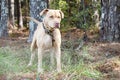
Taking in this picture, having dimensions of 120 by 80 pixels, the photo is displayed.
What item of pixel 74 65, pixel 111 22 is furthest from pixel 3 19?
pixel 74 65

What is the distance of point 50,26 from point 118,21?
404 centimetres

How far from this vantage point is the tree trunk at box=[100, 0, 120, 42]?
10266 millimetres

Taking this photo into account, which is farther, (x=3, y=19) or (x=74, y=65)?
(x=3, y=19)

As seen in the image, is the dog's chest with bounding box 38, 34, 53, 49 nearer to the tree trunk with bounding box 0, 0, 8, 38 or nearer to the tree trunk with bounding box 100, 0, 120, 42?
the tree trunk with bounding box 100, 0, 120, 42

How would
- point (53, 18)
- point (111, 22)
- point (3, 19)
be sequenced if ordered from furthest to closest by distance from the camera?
1. point (3, 19)
2. point (111, 22)
3. point (53, 18)

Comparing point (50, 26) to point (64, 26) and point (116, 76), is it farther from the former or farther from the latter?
point (64, 26)

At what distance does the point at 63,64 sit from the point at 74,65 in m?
0.38

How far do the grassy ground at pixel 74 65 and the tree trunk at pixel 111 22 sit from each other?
660 mm

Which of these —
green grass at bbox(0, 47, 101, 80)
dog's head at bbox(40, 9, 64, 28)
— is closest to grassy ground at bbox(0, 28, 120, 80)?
green grass at bbox(0, 47, 101, 80)

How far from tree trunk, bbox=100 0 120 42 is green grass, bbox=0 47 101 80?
156cm

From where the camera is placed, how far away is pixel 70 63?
777 centimetres

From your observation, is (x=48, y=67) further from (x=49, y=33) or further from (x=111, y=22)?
(x=111, y=22)

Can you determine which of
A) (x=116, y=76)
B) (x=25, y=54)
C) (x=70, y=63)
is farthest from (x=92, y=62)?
(x=25, y=54)

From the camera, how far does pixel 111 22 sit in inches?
409
